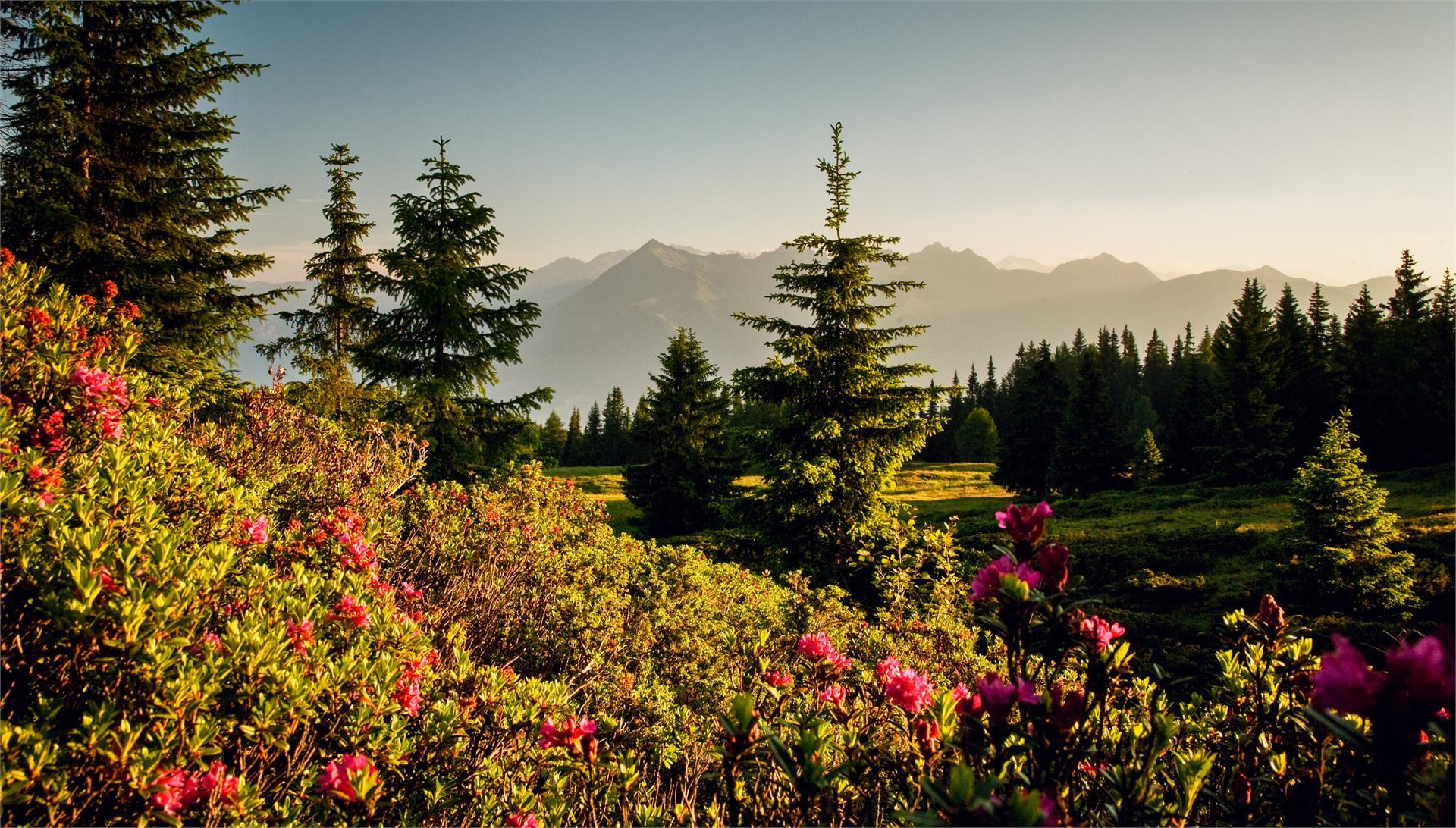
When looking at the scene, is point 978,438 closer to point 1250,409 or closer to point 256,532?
point 1250,409

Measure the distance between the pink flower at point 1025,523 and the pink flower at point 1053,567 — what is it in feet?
0.23

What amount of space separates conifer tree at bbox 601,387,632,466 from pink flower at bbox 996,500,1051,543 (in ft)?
210

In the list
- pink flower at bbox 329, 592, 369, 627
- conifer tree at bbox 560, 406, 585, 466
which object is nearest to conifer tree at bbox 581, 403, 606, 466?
conifer tree at bbox 560, 406, 585, 466

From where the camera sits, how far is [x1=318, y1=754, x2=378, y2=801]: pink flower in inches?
77.9

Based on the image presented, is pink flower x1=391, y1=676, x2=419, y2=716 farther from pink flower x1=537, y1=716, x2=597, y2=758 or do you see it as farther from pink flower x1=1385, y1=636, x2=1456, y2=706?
pink flower x1=1385, y1=636, x2=1456, y2=706

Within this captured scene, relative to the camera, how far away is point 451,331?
44.0ft

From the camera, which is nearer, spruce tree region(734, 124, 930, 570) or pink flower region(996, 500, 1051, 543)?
pink flower region(996, 500, 1051, 543)

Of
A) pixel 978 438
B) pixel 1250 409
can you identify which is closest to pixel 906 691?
pixel 1250 409

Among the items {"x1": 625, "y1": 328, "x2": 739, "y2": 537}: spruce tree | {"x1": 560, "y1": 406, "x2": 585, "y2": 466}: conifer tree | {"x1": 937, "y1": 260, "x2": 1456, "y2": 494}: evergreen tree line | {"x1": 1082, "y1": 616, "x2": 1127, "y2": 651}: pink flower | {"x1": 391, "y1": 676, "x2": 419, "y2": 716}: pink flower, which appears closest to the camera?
{"x1": 1082, "y1": 616, "x2": 1127, "y2": 651}: pink flower

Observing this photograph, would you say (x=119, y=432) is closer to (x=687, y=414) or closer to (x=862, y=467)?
(x=862, y=467)

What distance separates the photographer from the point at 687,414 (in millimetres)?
25375

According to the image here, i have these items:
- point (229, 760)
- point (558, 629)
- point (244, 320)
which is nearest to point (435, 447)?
point (244, 320)

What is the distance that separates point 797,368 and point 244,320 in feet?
35.4

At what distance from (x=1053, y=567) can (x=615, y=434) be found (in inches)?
2714
